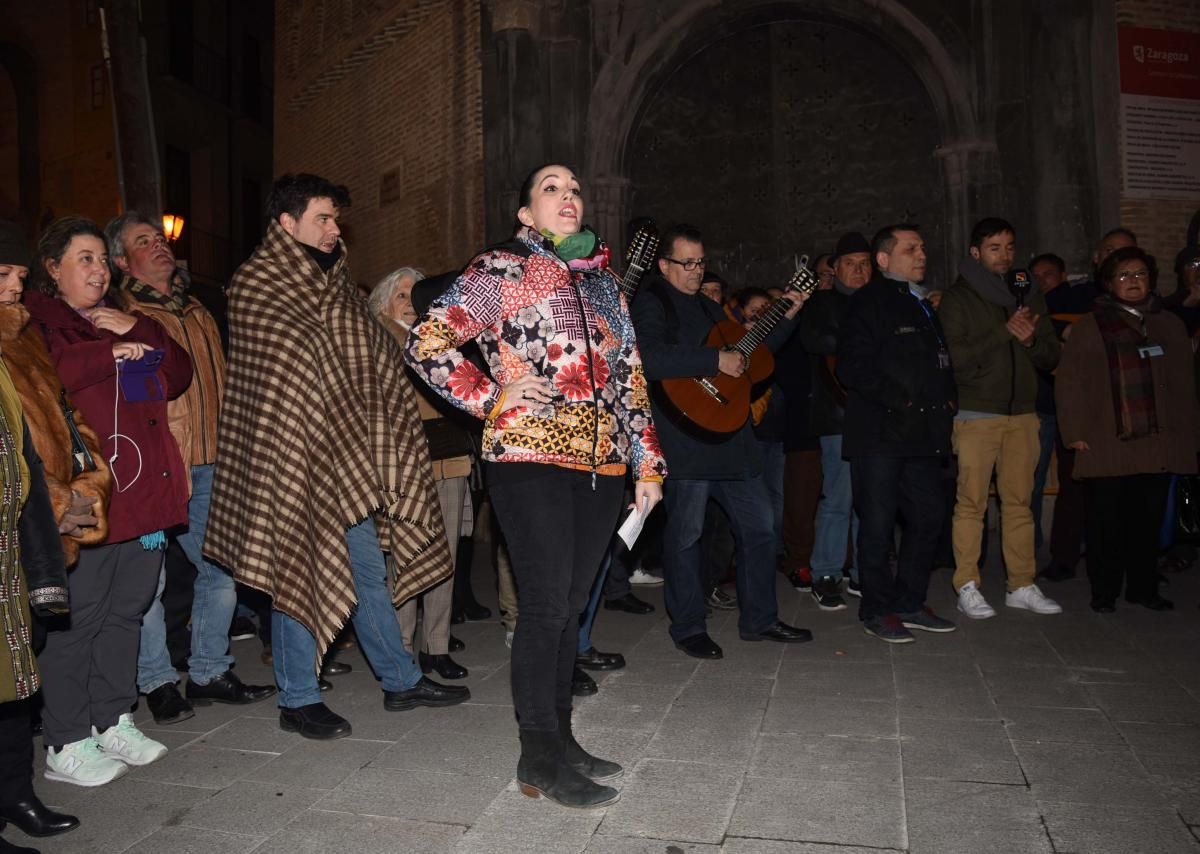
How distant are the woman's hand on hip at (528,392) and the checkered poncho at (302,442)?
126 cm

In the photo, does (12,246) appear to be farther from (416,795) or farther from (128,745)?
(416,795)

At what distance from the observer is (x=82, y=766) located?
158 inches

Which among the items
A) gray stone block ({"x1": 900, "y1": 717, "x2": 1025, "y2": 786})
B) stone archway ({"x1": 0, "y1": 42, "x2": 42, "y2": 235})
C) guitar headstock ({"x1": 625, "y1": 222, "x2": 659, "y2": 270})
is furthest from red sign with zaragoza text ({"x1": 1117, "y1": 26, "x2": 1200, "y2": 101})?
stone archway ({"x1": 0, "y1": 42, "x2": 42, "y2": 235})

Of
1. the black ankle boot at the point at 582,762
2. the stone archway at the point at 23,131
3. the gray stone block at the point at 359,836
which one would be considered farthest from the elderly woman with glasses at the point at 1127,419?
the stone archway at the point at 23,131

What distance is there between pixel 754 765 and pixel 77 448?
272cm

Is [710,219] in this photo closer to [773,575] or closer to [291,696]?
[773,575]

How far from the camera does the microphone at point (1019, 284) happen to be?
6609 millimetres

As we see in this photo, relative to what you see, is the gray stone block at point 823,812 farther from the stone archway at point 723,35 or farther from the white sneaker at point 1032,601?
the stone archway at point 723,35

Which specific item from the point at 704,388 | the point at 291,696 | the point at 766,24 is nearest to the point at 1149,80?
the point at 766,24

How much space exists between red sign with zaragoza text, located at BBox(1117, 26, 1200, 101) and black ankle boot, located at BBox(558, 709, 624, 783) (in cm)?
912

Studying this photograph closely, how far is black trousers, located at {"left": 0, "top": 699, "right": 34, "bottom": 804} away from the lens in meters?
3.52

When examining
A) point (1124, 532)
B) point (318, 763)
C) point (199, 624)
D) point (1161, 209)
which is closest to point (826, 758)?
point (318, 763)

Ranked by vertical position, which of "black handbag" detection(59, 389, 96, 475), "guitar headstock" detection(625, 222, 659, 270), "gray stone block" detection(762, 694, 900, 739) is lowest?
"gray stone block" detection(762, 694, 900, 739)

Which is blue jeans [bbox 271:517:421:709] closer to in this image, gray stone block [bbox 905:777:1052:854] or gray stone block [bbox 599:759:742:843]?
gray stone block [bbox 599:759:742:843]
